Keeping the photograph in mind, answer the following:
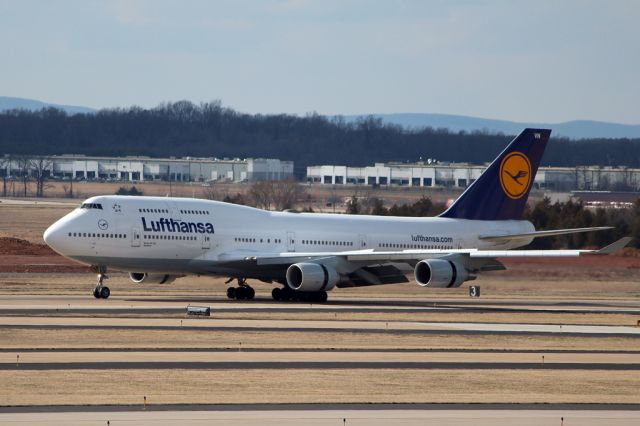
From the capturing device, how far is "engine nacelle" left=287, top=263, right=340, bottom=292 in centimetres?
5650

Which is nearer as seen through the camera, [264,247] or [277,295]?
[277,295]

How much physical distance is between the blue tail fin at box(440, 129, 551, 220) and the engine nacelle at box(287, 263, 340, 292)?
445 inches

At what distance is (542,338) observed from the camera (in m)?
42.3

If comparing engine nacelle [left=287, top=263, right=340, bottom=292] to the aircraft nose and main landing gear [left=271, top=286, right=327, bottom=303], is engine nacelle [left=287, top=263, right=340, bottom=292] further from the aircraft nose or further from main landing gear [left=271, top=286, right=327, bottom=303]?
the aircraft nose

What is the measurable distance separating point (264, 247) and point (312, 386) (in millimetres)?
29868

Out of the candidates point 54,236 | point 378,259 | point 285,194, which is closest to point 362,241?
point 378,259

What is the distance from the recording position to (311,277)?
56.5 metres

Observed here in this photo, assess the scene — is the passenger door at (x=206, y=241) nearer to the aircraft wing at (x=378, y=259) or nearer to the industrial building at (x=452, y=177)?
the aircraft wing at (x=378, y=259)

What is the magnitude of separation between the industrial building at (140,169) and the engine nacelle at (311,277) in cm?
12297

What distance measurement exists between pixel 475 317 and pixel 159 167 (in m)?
138

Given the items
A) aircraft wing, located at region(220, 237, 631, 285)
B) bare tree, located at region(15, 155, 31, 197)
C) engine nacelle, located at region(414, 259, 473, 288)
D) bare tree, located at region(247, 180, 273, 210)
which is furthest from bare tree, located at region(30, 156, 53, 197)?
engine nacelle, located at region(414, 259, 473, 288)

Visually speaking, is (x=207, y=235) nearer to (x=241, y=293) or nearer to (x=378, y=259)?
(x=241, y=293)

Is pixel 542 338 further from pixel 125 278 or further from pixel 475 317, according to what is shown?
pixel 125 278

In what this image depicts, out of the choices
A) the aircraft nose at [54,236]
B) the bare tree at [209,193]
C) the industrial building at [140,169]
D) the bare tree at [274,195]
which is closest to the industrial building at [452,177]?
the industrial building at [140,169]
